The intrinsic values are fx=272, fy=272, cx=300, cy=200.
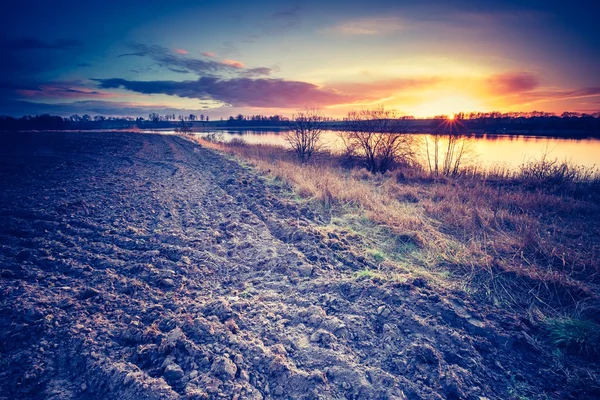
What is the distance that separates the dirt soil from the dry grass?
0.77m

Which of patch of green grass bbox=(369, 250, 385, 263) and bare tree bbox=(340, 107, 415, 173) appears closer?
patch of green grass bbox=(369, 250, 385, 263)

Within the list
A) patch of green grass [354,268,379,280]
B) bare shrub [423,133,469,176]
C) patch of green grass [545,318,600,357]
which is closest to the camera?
patch of green grass [545,318,600,357]

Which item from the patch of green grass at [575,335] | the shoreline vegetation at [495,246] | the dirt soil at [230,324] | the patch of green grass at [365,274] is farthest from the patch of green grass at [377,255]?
the patch of green grass at [575,335]

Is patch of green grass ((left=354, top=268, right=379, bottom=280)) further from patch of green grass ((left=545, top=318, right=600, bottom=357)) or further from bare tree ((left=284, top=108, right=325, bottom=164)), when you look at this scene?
bare tree ((left=284, top=108, right=325, bottom=164))

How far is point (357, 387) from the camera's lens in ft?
7.11

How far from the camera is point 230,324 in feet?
8.86

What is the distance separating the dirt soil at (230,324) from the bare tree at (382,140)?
1209 cm

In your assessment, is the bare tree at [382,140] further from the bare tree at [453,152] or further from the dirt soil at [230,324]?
the dirt soil at [230,324]

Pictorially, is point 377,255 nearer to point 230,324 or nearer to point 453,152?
point 230,324

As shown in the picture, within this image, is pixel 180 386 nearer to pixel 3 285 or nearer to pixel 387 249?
pixel 3 285

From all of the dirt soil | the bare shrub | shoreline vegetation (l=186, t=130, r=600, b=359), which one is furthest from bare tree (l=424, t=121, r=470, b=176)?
the dirt soil

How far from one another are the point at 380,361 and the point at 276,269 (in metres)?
1.85

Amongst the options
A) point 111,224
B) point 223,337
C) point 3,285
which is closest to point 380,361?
point 223,337

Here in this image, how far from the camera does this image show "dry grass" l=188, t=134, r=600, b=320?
3670mm
